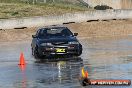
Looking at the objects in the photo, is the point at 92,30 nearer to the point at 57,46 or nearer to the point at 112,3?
the point at 112,3

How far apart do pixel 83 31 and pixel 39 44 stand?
31.0 m

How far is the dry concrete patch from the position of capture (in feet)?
177

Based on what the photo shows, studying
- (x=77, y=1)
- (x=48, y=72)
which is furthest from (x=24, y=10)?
(x=48, y=72)

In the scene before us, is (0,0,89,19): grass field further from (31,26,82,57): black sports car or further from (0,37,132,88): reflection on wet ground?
(0,37,132,88): reflection on wet ground

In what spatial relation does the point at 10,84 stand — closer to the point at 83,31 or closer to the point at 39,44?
the point at 39,44

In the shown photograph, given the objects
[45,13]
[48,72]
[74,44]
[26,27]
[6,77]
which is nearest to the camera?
[6,77]

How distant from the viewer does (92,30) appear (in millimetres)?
58312

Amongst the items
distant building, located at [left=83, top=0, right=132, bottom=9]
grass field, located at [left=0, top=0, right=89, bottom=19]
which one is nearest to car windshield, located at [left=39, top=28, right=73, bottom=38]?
grass field, located at [left=0, top=0, right=89, bottom=19]

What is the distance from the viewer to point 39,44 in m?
26.7

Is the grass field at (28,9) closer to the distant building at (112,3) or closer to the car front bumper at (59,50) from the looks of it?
the distant building at (112,3)

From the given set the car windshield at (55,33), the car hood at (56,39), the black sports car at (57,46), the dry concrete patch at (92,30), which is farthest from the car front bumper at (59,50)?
the dry concrete patch at (92,30)

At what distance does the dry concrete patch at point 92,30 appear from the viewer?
54.1 metres

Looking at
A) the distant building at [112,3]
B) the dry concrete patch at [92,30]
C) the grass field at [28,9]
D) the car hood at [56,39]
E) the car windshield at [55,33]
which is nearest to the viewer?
the car hood at [56,39]

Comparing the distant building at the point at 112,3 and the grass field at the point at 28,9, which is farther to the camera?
the distant building at the point at 112,3
